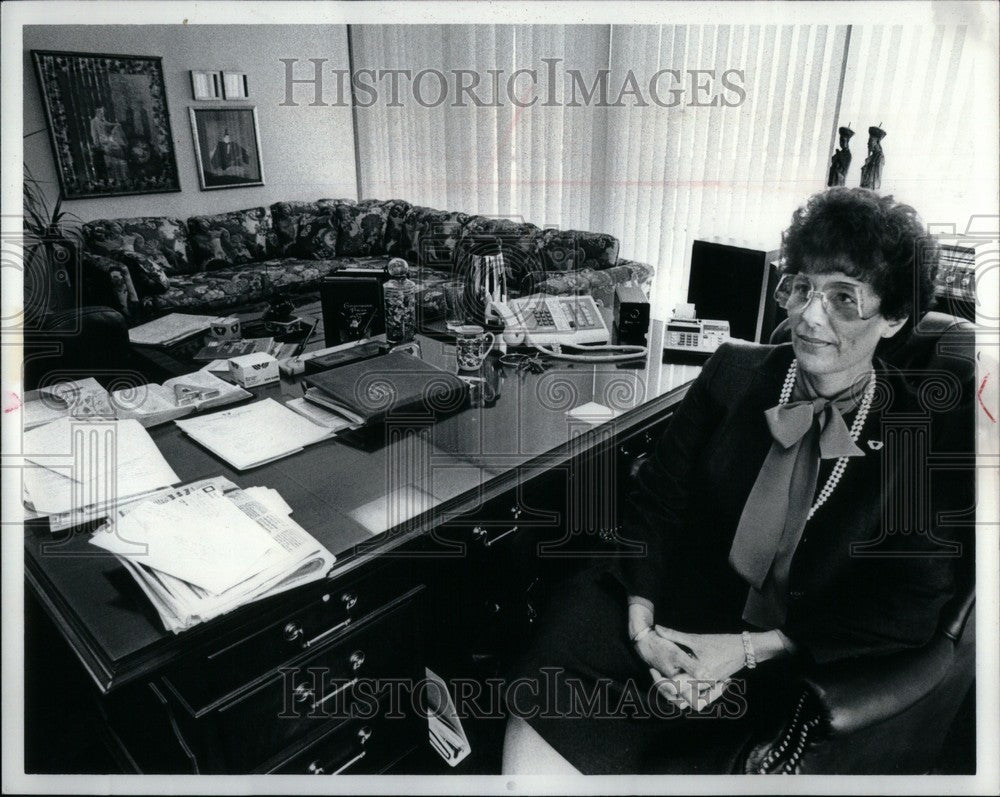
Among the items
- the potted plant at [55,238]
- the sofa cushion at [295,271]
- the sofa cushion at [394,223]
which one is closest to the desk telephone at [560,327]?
the potted plant at [55,238]

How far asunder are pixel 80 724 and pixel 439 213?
3.81 m

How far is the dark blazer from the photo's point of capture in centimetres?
98

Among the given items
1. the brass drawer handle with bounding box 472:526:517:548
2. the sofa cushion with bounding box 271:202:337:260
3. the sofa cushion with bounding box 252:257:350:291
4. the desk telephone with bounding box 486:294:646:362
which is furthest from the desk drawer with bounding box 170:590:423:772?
the sofa cushion with bounding box 271:202:337:260

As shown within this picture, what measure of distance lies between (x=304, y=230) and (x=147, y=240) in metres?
1.03

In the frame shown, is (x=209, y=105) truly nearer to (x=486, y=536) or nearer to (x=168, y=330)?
(x=168, y=330)

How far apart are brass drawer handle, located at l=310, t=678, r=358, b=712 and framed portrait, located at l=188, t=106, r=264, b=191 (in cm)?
457

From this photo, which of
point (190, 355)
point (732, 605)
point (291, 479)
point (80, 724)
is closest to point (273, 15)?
point (291, 479)

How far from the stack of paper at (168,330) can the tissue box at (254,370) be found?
0.47 m

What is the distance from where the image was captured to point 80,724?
125cm

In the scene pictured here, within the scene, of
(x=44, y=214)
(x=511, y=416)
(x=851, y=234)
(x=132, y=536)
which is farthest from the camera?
(x=44, y=214)

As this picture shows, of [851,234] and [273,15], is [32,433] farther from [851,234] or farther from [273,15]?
[851,234]

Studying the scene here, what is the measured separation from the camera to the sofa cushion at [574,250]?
10.4 ft

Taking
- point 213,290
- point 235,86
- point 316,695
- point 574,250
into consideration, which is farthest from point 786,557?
point 235,86

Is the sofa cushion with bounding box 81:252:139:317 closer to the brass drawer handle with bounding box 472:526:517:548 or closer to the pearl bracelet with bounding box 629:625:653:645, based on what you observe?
the brass drawer handle with bounding box 472:526:517:548
